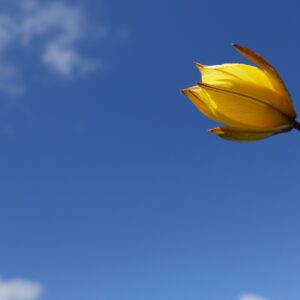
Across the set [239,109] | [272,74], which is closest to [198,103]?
[239,109]

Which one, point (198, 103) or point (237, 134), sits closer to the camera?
point (237, 134)

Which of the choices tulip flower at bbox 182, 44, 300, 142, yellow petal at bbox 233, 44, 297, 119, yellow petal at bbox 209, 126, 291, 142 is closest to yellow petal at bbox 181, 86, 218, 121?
tulip flower at bbox 182, 44, 300, 142

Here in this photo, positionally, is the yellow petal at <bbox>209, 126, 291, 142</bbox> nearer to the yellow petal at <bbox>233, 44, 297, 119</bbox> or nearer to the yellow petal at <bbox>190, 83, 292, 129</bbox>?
the yellow petal at <bbox>190, 83, 292, 129</bbox>

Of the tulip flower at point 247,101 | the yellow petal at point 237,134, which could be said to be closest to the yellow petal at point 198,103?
the tulip flower at point 247,101

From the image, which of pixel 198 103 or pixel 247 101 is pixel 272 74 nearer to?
pixel 247 101

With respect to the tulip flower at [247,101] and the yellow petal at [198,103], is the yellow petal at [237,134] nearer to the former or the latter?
the tulip flower at [247,101]

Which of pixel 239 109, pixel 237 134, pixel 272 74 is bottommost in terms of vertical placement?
Answer: pixel 237 134

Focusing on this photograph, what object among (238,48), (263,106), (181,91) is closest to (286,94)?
(263,106)
